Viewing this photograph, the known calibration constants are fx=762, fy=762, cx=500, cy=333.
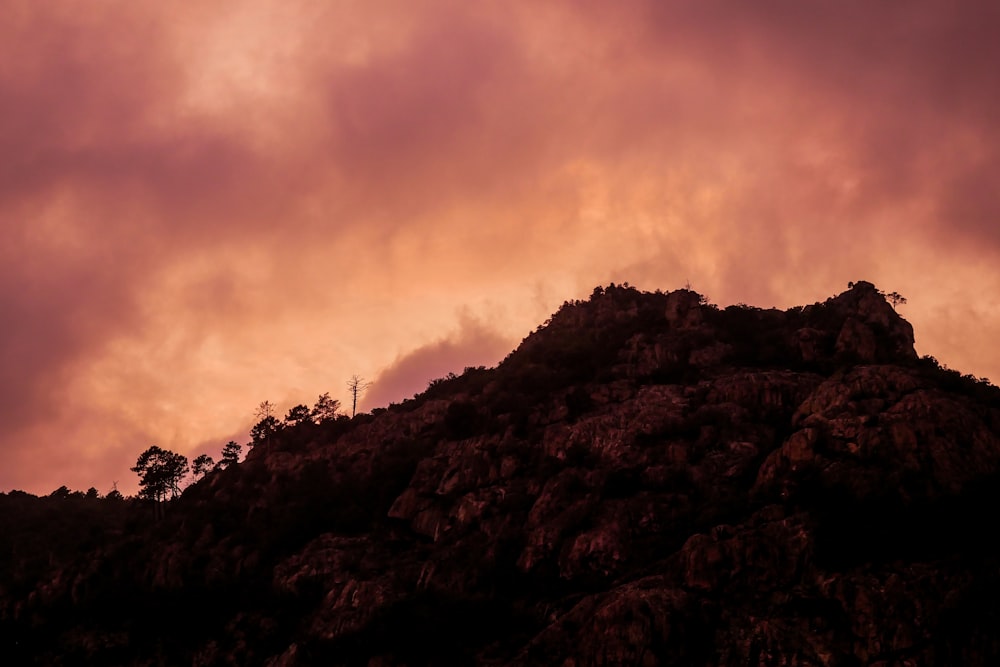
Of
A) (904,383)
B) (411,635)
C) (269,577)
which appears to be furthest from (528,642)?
(904,383)

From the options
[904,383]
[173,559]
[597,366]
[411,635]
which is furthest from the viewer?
[597,366]

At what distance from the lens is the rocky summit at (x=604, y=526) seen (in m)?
75.9

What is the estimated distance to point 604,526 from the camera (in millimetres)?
99062

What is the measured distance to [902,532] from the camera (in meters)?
79.8

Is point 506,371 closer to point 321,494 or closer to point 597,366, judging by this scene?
point 597,366

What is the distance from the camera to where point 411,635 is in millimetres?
93062

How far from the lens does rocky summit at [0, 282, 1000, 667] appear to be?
75938 mm

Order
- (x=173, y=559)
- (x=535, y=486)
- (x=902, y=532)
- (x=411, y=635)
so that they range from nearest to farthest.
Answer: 1. (x=902, y=532)
2. (x=411, y=635)
3. (x=535, y=486)
4. (x=173, y=559)

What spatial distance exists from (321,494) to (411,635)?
4650 cm

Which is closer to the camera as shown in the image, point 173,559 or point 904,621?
point 904,621

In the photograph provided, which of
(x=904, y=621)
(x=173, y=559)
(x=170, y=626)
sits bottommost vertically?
(x=904, y=621)

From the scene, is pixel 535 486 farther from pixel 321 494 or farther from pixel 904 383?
pixel 904 383

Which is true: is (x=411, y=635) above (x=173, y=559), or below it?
below

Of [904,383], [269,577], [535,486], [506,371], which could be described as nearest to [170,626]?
[269,577]
